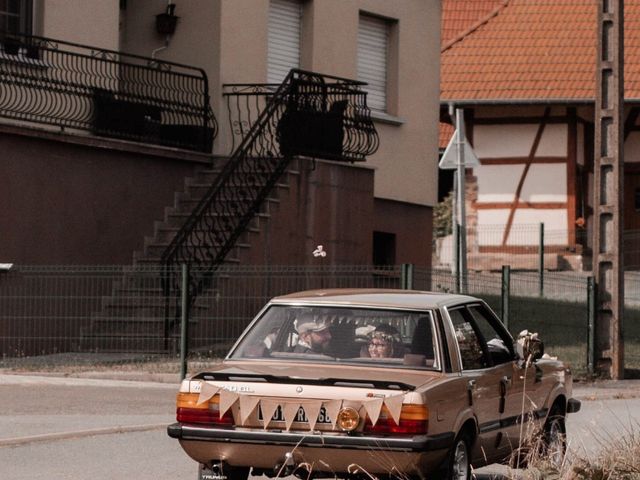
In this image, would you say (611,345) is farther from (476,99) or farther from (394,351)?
(476,99)

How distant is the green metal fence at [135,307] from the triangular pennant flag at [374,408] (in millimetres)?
10989

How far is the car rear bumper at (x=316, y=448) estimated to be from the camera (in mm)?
9773

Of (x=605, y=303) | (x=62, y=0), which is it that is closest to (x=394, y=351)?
(x=605, y=303)

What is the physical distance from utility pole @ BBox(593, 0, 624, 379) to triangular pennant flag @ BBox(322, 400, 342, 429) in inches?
525

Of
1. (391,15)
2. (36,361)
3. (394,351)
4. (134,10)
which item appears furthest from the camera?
(391,15)

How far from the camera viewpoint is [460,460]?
10.4 meters

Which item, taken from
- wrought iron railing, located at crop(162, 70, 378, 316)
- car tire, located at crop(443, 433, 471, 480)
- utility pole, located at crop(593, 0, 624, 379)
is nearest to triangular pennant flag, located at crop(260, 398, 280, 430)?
car tire, located at crop(443, 433, 471, 480)

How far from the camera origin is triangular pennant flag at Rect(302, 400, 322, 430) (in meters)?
9.89

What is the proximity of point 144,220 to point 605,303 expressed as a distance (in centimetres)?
658

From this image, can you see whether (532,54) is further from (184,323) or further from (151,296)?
(184,323)

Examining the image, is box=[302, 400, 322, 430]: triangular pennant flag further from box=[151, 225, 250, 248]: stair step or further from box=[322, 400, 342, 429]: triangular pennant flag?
box=[151, 225, 250, 248]: stair step

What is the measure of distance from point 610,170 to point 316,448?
13640 mm

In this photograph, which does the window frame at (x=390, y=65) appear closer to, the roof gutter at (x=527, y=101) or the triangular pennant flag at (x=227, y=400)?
the roof gutter at (x=527, y=101)

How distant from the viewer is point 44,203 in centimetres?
2266
